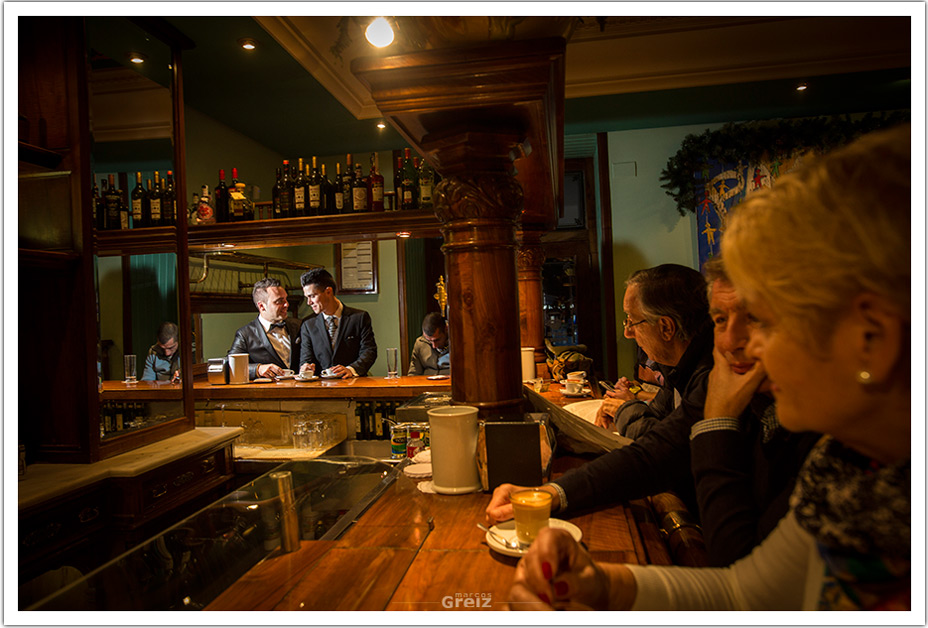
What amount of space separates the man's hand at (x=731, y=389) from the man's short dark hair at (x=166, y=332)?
2.37 metres

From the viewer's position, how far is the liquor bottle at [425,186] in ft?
11.3

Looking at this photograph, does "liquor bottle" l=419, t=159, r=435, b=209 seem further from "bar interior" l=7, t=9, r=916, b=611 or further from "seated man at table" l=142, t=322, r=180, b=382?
"seated man at table" l=142, t=322, r=180, b=382

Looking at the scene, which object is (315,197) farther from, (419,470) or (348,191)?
(419,470)

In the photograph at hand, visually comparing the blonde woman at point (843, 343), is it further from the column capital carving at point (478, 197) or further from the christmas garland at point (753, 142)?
the christmas garland at point (753, 142)

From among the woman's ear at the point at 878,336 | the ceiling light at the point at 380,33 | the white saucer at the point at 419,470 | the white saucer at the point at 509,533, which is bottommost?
the white saucer at the point at 419,470

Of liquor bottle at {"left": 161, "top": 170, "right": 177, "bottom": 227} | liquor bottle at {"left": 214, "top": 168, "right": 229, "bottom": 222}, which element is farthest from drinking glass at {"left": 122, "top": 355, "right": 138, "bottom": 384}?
liquor bottle at {"left": 214, "top": 168, "right": 229, "bottom": 222}

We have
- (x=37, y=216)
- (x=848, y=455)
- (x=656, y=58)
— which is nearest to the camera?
(x=848, y=455)

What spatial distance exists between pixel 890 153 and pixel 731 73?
14.6 feet

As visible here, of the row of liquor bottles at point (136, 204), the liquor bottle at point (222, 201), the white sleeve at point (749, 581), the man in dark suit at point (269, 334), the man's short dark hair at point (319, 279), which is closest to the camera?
the white sleeve at point (749, 581)

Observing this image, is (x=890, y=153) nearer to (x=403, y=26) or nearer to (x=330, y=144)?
(x=403, y=26)

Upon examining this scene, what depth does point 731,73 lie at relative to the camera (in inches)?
167

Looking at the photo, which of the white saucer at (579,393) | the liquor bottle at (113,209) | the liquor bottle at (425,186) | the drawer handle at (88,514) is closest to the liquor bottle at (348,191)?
the liquor bottle at (425,186)

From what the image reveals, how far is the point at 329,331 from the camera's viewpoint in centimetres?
455

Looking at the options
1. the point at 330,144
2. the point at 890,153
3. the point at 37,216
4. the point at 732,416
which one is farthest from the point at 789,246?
the point at 330,144
